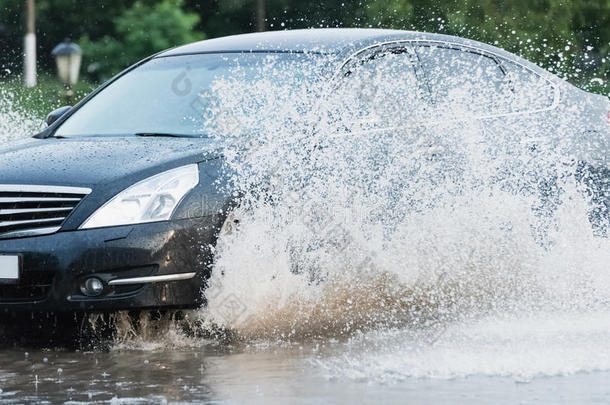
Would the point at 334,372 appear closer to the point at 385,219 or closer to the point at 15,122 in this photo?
the point at 385,219

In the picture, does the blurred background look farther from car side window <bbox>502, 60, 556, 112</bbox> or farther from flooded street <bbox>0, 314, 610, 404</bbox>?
flooded street <bbox>0, 314, 610, 404</bbox>

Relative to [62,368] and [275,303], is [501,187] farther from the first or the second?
[62,368]

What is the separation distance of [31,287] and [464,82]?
296 centimetres

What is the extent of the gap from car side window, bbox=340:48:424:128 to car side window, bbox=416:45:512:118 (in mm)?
127

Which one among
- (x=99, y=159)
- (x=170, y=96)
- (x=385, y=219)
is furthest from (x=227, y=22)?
(x=99, y=159)

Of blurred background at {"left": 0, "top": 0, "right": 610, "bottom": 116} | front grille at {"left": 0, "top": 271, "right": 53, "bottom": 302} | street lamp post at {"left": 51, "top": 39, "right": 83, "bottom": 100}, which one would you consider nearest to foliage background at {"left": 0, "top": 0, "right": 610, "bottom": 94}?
blurred background at {"left": 0, "top": 0, "right": 610, "bottom": 116}

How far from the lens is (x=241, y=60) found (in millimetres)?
7707

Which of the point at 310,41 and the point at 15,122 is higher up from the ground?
the point at 15,122

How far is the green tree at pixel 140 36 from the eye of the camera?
45375mm

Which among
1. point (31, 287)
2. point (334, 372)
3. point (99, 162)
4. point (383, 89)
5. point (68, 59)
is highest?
point (68, 59)

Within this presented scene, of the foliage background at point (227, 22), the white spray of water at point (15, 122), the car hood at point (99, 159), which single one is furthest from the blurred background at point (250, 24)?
the car hood at point (99, 159)

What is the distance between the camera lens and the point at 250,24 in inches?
1789

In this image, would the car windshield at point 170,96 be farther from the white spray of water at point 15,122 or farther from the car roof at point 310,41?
the white spray of water at point 15,122

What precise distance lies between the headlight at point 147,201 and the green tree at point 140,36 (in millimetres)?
38688
